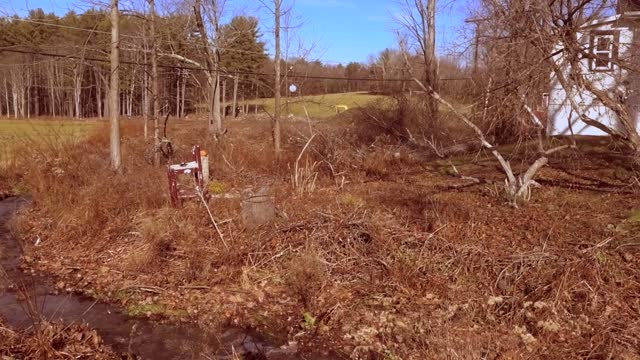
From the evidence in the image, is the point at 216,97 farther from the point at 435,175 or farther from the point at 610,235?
the point at 610,235

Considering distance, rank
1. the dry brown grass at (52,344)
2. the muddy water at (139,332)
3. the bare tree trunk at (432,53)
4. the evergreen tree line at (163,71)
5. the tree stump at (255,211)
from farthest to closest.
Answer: the bare tree trunk at (432,53) → the evergreen tree line at (163,71) → the tree stump at (255,211) → the muddy water at (139,332) → the dry brown grass at (52,344)

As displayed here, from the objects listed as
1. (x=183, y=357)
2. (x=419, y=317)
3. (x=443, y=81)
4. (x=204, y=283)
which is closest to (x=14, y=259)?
(x=204, y=283)

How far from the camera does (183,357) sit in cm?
581

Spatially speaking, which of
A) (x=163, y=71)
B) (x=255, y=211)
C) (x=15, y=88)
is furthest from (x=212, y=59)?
(x=15, y=88)

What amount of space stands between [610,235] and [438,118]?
15781 mm

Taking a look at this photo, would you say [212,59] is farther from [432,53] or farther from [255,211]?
[255,211]

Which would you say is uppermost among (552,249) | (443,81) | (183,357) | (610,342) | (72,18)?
(72,18)

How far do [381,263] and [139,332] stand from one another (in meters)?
3.39

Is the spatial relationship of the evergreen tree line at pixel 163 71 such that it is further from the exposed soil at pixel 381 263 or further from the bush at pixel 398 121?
the exposed soil at pixel 381 263

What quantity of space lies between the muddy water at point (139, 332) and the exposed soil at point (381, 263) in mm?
286

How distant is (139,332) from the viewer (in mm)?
6457

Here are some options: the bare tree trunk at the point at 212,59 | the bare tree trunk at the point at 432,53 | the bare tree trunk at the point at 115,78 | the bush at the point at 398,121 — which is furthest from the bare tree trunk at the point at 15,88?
the bare tree trunk at the point at 115,78

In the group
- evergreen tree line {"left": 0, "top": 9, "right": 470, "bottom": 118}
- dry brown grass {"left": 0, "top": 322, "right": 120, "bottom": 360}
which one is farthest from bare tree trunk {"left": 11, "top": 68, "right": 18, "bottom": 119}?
dry brown grass {"left": 0, "top": 322, "right": 120, "bottom": 360}

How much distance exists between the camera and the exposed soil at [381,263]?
19.9 feet
